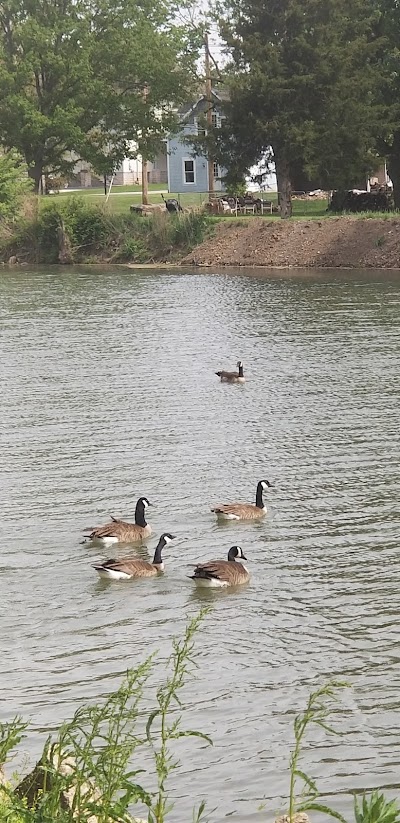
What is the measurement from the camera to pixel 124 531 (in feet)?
55.3

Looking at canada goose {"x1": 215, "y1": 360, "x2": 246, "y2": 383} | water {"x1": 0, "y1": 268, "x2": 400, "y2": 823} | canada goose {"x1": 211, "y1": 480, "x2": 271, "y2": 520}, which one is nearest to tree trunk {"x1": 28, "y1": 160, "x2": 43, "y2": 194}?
water {"x1": 0, "y1": 268, "x2": 400, "y2": 823}

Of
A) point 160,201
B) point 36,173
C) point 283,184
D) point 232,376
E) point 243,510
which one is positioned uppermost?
point 36,173

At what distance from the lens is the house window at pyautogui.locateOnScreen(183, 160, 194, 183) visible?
101 metres

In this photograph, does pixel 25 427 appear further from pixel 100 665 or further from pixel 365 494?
pixel 100 665

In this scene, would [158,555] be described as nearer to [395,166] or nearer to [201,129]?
[395,166]

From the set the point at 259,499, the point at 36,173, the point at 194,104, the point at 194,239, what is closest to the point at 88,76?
the point at 36,173

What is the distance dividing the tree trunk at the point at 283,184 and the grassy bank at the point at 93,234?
431 centimetres

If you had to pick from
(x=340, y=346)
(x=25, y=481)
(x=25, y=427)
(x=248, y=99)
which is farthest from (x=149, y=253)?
(x=25, y=481)

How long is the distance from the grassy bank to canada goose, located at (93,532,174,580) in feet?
180

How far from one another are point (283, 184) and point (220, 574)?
5722cm

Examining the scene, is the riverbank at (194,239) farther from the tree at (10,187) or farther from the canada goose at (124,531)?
the canada goose at (124,531)

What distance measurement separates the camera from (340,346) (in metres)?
35.1

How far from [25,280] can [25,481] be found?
4210cm

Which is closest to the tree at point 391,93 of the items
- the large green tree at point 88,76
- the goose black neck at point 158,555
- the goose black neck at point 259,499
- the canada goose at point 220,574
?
the large green tree at point 88,76
